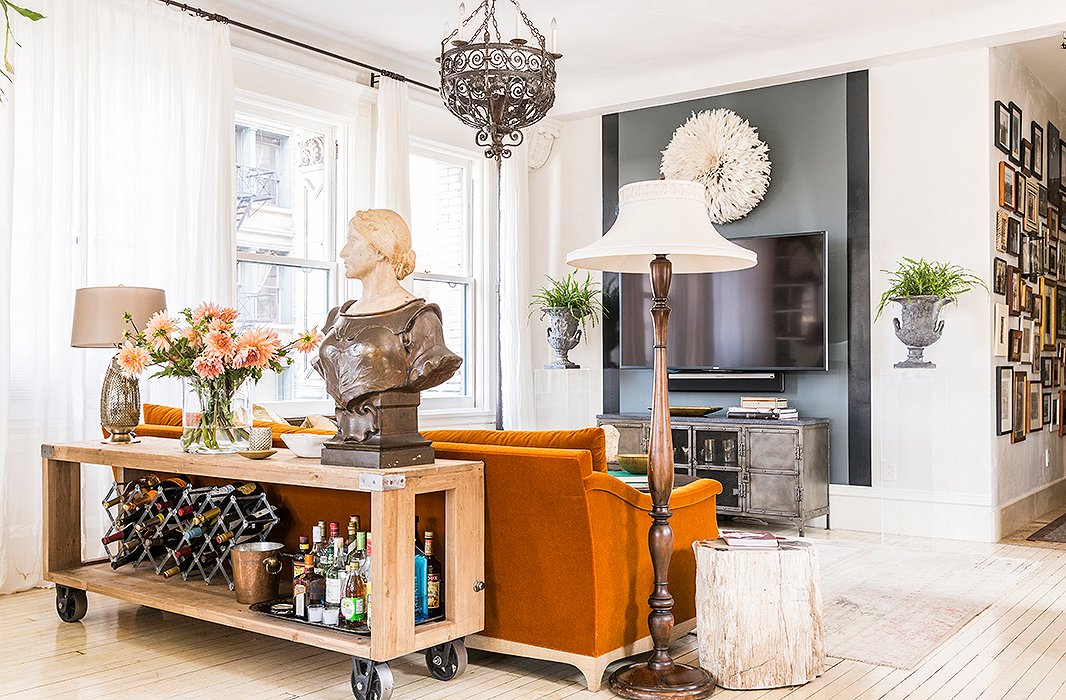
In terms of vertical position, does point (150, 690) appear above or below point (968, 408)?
below

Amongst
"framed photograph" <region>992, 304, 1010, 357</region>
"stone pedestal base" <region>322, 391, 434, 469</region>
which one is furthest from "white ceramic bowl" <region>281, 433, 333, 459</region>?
"framed photograph" <region>992, 304, 1010, 357</region>

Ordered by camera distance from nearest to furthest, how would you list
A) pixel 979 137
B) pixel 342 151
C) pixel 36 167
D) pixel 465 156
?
1. pixel 36 167
2. pixel 979 137
3. pixel 342 151
4. pixel 465 156

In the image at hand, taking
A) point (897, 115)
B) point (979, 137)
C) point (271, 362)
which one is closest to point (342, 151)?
point (271, 362)

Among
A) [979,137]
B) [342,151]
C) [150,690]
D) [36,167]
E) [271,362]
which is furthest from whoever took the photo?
[342,151]

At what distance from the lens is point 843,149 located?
621 centimetres

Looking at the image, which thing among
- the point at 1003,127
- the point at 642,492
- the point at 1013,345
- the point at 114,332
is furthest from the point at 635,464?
the point at 1003,127

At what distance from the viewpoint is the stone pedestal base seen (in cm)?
293

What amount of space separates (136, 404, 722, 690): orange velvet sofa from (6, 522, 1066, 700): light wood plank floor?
15 centimetres

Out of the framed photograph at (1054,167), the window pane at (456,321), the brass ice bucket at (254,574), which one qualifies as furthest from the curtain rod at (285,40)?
the framed photograph at (1054,167)

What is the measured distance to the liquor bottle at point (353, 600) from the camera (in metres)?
3.00

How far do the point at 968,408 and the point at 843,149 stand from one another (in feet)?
5.86

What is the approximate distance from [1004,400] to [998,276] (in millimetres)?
753

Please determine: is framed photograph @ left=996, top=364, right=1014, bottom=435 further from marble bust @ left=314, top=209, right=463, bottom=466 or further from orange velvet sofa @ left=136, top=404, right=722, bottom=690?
marble bust @ left=314, top=209, right=463, bottom=466

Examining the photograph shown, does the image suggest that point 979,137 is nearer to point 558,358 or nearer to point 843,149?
point 843,149
